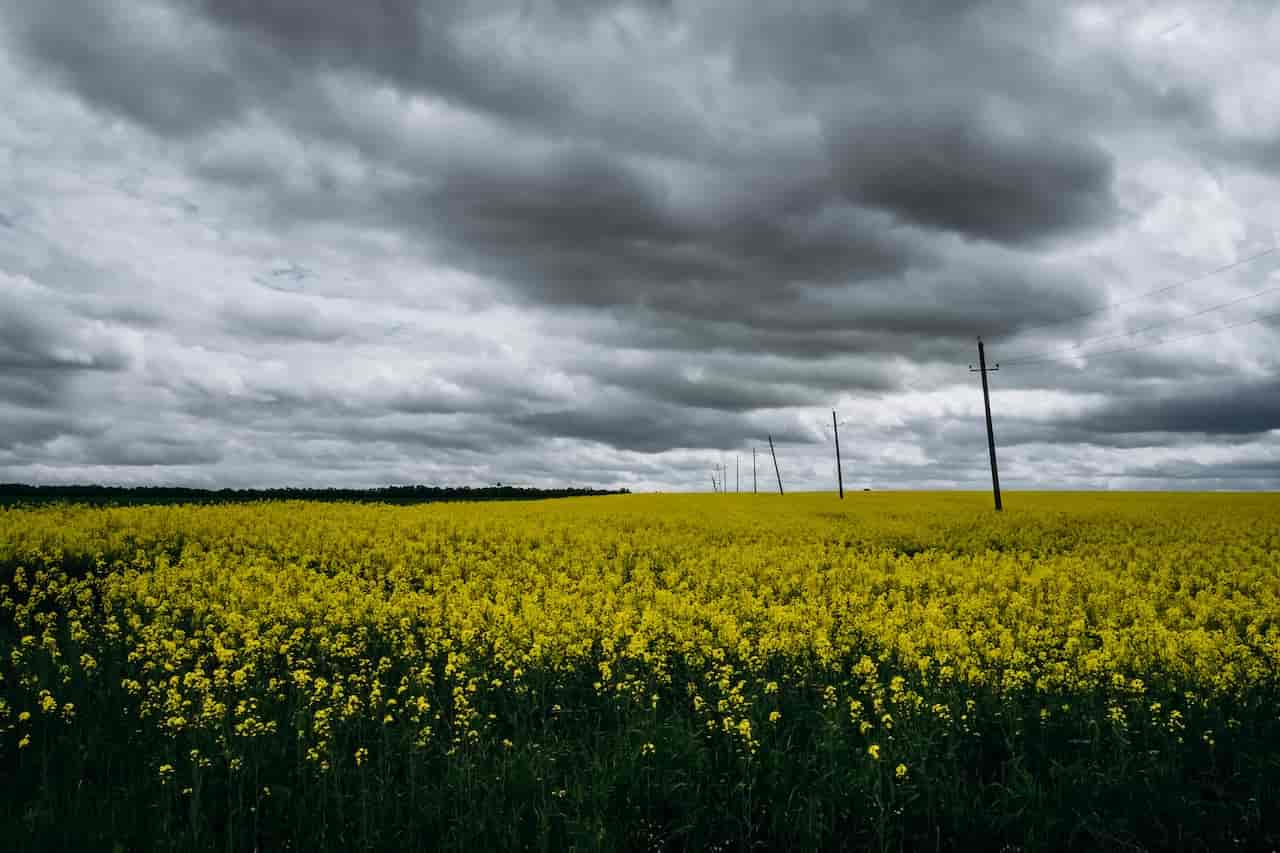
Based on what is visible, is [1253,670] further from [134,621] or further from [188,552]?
[188,552]

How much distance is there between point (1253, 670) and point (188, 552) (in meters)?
20.2

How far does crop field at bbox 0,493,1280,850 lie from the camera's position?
640 centimetres

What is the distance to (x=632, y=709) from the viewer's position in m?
8.79

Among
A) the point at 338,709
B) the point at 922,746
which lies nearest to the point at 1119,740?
the point at 922,746

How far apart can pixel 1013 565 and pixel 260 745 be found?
55.2 feet

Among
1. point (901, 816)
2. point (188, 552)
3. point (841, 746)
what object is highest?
point (188, 552)

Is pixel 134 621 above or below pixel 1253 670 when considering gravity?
above

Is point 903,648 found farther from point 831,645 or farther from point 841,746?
point 841,746

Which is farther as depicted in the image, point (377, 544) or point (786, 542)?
point (786, 542)

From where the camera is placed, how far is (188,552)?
749 inches

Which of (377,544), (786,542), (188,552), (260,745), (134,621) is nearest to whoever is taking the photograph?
(260,745)

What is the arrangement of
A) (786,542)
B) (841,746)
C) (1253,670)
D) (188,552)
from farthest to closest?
(786,542) → (188,552) → (1253,670) → (841,746)

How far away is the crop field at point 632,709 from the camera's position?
6.40 metres

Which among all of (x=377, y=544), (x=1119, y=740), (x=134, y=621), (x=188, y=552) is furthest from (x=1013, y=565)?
(x=188, y=552)
